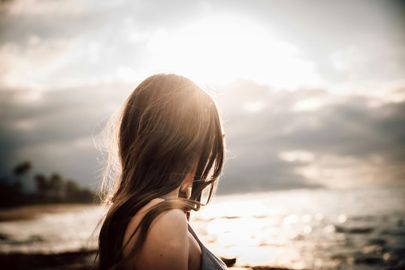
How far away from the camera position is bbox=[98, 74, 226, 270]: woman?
170 cm

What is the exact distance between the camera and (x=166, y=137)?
1.98 meters

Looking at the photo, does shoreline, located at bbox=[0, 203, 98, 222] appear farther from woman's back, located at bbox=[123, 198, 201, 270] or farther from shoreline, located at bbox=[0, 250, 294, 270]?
woman's back, located at bbox=[123, 198, 201, 270]

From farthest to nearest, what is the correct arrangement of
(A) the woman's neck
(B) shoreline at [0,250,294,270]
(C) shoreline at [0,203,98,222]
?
(C) shoreline at [0,203,98,222], (B) shoreline at [0,250,294,270], (A) the woman's neck

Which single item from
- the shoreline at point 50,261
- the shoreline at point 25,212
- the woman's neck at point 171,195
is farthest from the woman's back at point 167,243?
the shoreline at point 25,212

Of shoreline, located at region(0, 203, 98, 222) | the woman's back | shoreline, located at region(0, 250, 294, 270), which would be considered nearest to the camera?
the woman's back

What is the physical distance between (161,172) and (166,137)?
188 mm

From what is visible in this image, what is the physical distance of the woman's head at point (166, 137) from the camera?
1954 mm

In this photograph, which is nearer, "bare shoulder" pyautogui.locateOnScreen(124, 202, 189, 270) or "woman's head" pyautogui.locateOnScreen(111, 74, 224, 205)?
"bare shoulder" pyautogui.locateOnScreen(124, 202, 189, 270)

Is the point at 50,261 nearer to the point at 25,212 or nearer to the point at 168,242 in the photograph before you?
the point at 168,242

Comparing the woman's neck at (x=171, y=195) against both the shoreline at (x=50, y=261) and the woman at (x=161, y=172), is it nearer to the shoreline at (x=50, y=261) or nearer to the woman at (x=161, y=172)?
the woman at (x=161, y=172)

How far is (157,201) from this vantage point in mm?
1812

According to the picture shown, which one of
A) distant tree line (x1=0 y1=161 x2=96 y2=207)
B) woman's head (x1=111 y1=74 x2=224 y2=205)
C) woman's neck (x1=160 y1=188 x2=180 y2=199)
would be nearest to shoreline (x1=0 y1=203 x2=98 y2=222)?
distant tree line (x1=0 y1=161 x2=96 y2=207)

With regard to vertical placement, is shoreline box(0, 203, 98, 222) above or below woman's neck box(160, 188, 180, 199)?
below

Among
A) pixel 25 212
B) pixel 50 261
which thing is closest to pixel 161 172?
pixel 50 261
